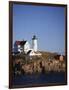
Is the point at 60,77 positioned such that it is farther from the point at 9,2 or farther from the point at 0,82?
the point at 9,2

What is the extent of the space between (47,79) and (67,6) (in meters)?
0.85

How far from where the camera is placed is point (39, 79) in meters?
2.26

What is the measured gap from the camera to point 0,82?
2176 mm

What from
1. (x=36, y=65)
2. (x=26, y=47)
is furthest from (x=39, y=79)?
(x=26, y=47)

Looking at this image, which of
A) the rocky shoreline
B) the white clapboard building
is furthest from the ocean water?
the white clapboard building

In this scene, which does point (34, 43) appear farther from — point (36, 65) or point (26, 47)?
point (36, 65)

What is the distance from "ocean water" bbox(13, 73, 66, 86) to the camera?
221 centimetres

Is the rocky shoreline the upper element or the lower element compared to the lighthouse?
lower

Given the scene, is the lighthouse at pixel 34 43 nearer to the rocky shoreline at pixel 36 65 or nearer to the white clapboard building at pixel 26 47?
the white clapboard building at pixel 26 47

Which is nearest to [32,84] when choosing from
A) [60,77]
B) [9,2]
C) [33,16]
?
[60,77]

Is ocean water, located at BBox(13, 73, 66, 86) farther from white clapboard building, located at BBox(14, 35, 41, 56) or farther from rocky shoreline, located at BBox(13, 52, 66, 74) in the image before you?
white clapboard building, located at BBox(14, 35, 41, 56)

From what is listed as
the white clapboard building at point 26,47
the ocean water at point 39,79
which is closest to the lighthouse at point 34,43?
the white clapboard building at point 26,47

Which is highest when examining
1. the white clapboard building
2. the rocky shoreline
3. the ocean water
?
the white clapboard building

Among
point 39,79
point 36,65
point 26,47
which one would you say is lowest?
point 39,79
